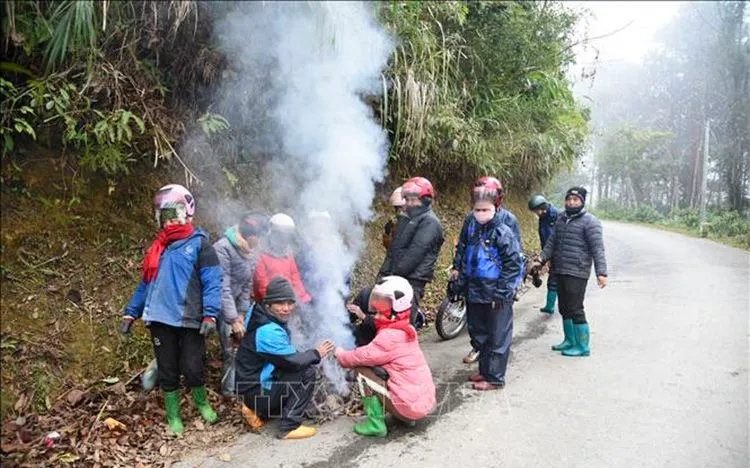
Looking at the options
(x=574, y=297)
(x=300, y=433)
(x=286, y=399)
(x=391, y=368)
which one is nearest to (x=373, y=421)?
(x=391, y=368)

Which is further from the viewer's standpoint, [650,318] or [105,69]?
[650,318]

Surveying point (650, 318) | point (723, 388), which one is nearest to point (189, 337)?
point (723, 388)

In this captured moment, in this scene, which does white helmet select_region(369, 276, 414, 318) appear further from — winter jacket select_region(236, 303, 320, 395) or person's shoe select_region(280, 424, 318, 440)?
person's shoe select_region(280, 424, 318, 440)

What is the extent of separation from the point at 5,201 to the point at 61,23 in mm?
1442

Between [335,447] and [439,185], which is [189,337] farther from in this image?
[439,185]

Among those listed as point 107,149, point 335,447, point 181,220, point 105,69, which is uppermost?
point 105,69

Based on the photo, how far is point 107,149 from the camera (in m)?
4.31

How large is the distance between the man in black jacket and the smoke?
767 millimetres

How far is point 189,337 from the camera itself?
3.79 metres

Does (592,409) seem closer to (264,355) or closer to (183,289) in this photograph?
(264,355)

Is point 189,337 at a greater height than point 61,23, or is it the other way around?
point 61,23

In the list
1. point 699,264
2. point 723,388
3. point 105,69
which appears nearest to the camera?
point 105,69

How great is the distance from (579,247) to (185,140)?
419cm

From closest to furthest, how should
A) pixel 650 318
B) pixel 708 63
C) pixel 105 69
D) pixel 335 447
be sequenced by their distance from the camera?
pixel 335 447 → pixel 105 69 → pixel 650 318 → pixel 708 63
